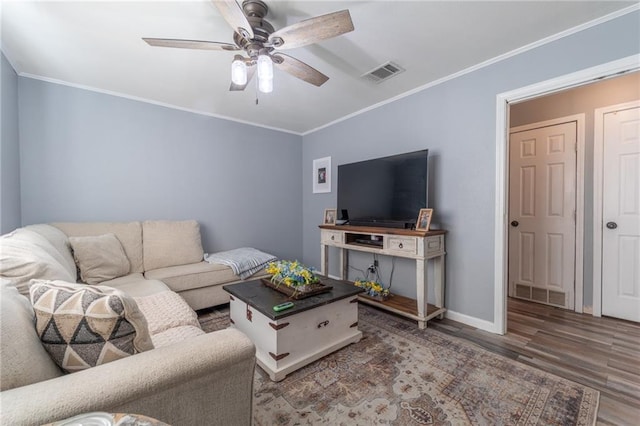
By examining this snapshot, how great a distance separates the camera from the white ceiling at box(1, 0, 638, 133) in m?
1.62

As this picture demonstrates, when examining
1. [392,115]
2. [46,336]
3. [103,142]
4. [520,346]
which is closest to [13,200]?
[103,142]

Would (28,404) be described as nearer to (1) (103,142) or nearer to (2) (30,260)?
(2) (30,260)

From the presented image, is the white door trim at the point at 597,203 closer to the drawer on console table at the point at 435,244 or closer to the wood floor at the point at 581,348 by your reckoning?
the wood floor at the point at 581,348

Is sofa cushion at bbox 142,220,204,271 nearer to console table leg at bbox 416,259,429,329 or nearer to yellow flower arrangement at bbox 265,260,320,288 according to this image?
yellow flower arrangement at bbox 265,260,320,288

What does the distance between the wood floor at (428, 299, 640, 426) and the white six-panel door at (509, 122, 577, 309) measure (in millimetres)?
327

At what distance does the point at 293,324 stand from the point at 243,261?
1.38 meters

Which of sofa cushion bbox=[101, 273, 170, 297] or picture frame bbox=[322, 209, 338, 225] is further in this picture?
picture frame bbox=[322, 209, 338, 225]

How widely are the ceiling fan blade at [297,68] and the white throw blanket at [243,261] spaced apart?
6.44 feet

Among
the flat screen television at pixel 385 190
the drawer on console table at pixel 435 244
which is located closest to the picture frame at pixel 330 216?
the flat screen television at pixel 385 190

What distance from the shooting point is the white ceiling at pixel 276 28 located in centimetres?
162

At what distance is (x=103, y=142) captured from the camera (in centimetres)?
277

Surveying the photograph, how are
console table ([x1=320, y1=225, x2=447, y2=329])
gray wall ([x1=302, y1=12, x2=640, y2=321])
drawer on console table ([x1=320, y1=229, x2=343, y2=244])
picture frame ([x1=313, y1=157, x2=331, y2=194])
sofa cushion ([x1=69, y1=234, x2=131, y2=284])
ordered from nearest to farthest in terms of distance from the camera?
gray wall ([x1=302, y1=12, x2=640, y2=321]), sofa cushion ([x1=69, y1=234, x2=131, y2=284]), console table ([x1=320, y1=225, x2=447, y2=329]), drawer on console table ([x1=320, y1=229, x2=343, y2=244]), picture frame ([x1=313, y1=157, x2=331, y2=194])

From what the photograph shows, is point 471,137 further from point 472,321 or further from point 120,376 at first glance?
point 120,376

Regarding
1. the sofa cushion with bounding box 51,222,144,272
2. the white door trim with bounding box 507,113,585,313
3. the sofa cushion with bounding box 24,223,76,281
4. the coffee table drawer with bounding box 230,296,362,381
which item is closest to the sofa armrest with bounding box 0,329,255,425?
the coffee table drawer with bounding box 230,296,362,381
